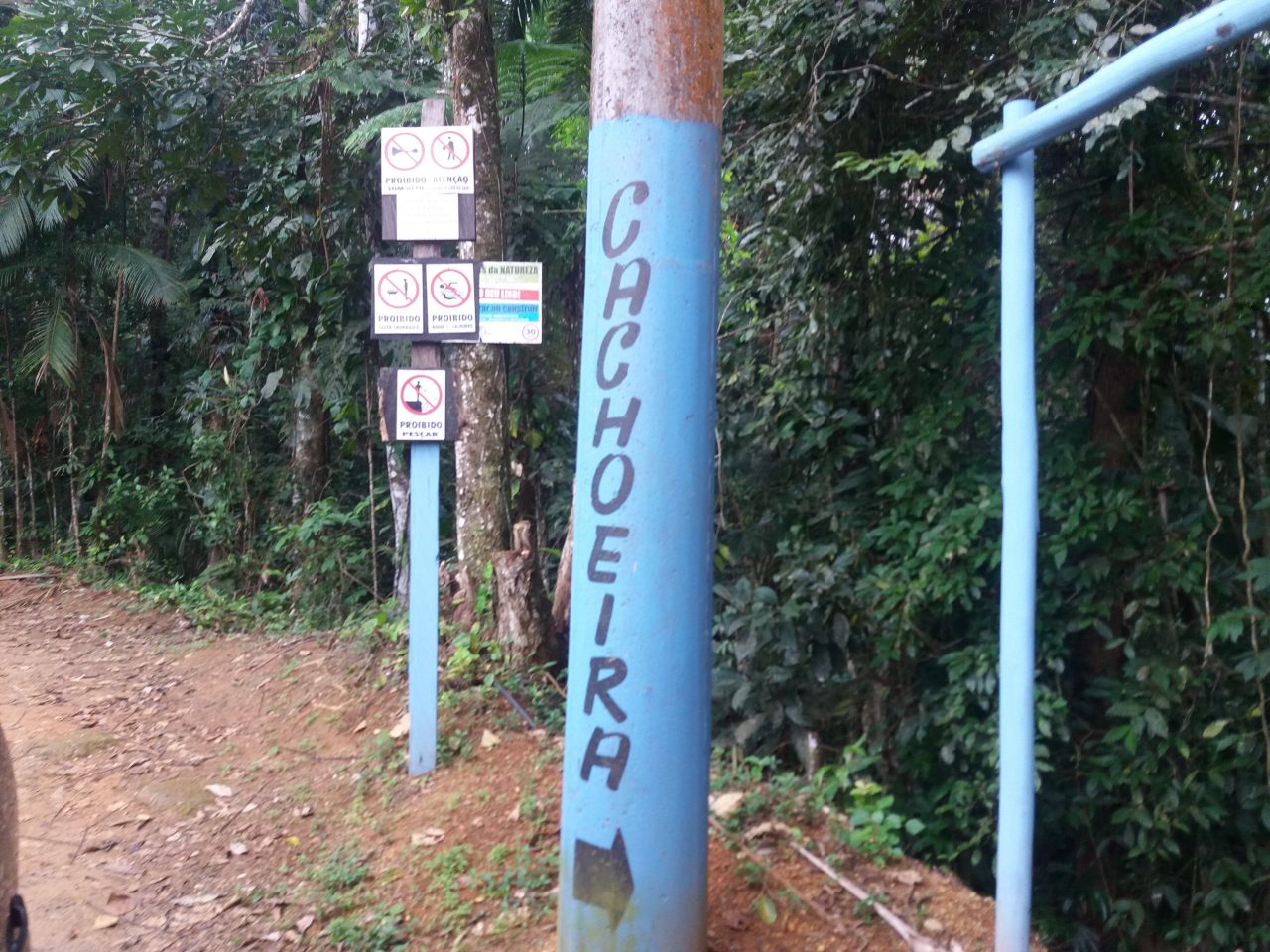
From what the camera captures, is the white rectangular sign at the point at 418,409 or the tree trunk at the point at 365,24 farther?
the tree trunk at the point at 365,24

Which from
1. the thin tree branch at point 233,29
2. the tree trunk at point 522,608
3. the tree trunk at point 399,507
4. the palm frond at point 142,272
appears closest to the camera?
the tree trunk at point 522,608

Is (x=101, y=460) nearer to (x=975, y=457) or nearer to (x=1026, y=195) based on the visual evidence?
(x=975, y=457)

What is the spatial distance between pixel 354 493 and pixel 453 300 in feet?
20.4

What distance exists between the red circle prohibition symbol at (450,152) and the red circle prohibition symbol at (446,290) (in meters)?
0.46

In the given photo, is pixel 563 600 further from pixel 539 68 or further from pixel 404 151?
pixel 539 68

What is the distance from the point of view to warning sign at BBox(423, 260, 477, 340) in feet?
15.1

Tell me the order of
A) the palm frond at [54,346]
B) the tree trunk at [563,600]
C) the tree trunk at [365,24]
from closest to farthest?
1. the tree trunk at [563,600]
2. the tree trunk at [365,24]
3. the palm frond at [54,346]

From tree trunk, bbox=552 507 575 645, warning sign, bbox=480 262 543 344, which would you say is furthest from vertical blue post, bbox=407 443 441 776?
tree trunk, bbox=552 507 575 645

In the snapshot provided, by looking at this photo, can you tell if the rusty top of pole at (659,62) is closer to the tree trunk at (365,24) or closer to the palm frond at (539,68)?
the palm frond at (539,68)

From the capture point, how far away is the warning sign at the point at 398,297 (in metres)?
4.61

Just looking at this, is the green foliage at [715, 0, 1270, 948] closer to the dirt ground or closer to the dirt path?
the dirt ground

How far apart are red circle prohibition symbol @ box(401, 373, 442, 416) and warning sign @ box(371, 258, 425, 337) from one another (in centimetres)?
23

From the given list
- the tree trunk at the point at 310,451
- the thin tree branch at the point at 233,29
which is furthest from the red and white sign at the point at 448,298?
the thin tree branch at the point at 233,29

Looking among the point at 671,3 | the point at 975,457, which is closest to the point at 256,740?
the point at 975,457
